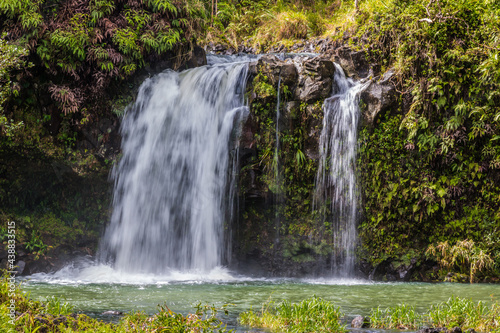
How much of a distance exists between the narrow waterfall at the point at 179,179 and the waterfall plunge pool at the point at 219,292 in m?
0.90

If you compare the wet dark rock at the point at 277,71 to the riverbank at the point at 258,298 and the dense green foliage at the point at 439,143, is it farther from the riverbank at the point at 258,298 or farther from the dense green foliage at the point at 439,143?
the riverbank at the point at 258,298

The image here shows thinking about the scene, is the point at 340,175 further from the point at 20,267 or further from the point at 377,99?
the point at 20,267

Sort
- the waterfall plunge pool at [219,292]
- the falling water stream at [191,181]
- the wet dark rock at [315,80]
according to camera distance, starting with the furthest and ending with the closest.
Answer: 1. the wet dark rock at [315,80]
2. the falling water stream at [191,181]
3. the waterfall plunge pool at [219,292]

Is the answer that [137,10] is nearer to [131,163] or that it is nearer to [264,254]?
[131,163]

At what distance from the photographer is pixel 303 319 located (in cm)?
496

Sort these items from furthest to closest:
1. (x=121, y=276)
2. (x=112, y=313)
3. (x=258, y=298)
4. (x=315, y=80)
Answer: (x=315, y=80), (x=121, y=276), (x=258, y=298), (x=112, y=313)

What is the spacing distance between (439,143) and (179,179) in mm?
7180

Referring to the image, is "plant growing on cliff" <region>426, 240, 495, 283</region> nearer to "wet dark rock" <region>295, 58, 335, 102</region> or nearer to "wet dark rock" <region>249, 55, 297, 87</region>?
"wet dark rock" <region>295, 58, 335, 102</region>

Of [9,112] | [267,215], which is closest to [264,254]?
[267,215]

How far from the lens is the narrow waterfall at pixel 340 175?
37.2 feet

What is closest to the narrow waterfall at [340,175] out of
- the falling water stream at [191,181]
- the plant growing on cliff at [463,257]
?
the falling water stream at [191,181]

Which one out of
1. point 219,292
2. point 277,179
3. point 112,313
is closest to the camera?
point 112,313

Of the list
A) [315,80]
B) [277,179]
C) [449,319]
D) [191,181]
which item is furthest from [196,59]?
[449,319]

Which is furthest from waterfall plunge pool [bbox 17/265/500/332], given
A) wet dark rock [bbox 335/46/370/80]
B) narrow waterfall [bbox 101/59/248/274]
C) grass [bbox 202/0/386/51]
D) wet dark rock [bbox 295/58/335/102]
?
grass [bbox 202/0/386/51]
